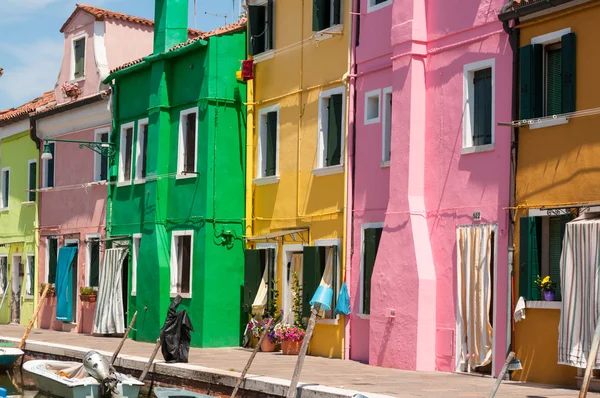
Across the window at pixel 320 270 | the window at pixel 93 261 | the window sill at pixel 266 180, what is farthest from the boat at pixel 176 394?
the window at pixel 93 261

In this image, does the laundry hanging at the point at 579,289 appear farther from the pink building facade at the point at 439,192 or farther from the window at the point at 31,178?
the window at the point at 31,178

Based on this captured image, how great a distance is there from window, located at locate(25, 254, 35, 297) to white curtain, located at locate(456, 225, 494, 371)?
19.9m

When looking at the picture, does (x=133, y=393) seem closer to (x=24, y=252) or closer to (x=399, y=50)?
(x=399, y=50)

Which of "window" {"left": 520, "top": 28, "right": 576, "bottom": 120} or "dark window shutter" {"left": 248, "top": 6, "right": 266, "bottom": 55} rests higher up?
"dark window shutter" {"left": 248, "top": 6, "right": 266, "bottom": 55}

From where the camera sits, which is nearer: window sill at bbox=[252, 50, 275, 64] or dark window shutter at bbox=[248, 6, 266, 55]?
window sill at bbox=[252, 50, 275, 64]

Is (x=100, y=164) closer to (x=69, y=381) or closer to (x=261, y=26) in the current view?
(x=261, y=26)

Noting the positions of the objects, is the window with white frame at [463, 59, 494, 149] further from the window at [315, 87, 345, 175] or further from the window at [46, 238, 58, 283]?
the window at [46, 238, 58, 283]

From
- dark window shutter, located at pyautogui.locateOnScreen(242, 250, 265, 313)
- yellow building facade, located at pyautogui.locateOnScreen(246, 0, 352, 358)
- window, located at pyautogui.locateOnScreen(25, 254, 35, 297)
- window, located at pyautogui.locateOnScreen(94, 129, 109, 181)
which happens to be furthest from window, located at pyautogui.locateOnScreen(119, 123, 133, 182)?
window, located at pyautogui.locateOnScreen(25, 254, 35, 297)

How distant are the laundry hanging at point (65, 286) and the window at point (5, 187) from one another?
6.23m

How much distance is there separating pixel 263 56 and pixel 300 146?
275 cm

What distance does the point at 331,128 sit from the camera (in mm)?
24344

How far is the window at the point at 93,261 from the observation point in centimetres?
3253

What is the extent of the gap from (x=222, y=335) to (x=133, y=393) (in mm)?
5845

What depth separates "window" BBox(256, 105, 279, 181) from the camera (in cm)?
2647
